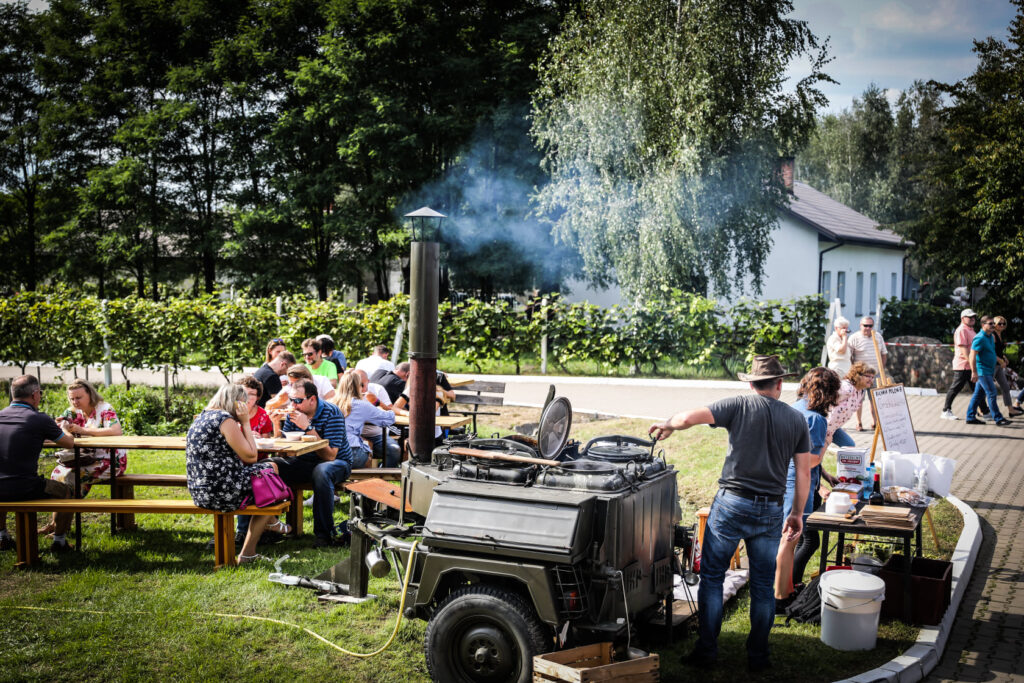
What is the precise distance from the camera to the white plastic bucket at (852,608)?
5434mm

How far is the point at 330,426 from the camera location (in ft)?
26.1

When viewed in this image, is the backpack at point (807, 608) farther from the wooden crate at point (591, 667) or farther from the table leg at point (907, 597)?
the wooden crate at point (591, 667)

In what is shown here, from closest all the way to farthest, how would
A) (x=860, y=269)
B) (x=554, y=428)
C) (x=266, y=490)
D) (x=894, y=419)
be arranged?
(x=554, y=428)
(x=266, y=490)
(x=894, y=419)
(x=860, y=269)

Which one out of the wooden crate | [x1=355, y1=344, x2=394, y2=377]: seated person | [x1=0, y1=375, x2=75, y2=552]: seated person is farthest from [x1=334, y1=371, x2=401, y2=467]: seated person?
the wooden crate

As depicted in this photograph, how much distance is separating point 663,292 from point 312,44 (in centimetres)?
1707

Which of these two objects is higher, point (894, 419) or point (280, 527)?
point (894, 419)

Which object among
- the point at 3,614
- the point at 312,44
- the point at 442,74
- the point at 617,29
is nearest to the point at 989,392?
the point at 617,29

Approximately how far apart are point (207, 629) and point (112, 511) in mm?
1920

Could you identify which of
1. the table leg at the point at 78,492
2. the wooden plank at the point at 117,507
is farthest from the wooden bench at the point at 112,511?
the table leg at the point at 78,492

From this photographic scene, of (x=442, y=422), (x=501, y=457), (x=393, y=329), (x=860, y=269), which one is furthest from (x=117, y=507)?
(x=860, y=269)

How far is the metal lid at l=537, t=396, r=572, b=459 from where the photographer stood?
545 centimetres

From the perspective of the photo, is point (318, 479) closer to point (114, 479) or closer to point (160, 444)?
point (160, 444)

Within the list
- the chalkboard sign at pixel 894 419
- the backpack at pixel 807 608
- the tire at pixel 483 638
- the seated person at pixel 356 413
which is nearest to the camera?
the tire at pixel 483 638

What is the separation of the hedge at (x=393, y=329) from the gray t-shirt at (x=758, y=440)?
13.2 metres
